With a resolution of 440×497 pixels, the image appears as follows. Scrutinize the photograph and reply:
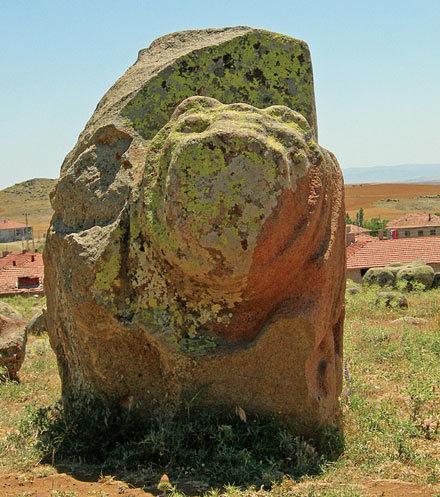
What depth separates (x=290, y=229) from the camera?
5297 millimetres

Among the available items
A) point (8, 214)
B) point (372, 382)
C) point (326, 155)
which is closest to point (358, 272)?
point (372, 382)

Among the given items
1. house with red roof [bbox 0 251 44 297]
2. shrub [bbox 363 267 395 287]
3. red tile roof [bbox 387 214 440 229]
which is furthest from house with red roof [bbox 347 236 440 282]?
red tile roof [bbox 387 214 440 229]

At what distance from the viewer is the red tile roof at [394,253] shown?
3400 centimetres

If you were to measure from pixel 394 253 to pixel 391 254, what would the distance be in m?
0.14

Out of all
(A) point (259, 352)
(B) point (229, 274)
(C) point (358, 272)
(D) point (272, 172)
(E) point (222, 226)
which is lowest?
(C) point (358, 272)

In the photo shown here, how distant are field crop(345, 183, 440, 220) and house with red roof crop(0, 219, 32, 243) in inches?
1905

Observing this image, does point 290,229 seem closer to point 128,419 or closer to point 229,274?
point 229,274

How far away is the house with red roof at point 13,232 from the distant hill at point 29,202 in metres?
17.0

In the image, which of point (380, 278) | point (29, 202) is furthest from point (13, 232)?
point (380, 278)

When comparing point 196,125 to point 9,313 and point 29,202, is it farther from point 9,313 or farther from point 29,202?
point 29,202

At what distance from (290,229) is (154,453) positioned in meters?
1.84

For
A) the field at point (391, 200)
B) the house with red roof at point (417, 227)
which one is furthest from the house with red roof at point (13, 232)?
the house with red roof at point (417, 227)

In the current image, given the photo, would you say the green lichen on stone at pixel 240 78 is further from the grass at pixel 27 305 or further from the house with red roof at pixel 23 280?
the house with red roof at pixel 23 280

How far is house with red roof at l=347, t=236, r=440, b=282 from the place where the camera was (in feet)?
111
